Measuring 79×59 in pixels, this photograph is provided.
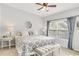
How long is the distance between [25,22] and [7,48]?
0.55 metres

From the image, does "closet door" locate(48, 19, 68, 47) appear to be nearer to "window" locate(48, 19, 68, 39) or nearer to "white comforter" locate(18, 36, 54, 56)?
"window" locate(48, 19, 68, 39)

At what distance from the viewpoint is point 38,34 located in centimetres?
166

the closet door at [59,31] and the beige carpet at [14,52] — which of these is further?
the closet door at [59,31]

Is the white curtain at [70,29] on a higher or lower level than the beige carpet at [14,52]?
higher

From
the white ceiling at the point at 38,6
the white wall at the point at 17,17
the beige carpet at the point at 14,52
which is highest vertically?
the white ceiling at the point at 38,6

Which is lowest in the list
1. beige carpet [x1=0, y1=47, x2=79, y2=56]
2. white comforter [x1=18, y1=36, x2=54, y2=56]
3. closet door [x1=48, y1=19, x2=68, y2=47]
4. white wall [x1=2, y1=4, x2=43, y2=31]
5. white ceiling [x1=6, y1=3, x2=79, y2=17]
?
beige carpet [x1=0, y1=47, x2=79, y2=56]

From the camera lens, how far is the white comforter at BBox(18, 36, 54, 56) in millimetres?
1622

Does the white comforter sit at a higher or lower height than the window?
lower

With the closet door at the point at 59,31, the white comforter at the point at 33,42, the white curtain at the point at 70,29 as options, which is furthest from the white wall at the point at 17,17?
the white curtain at the point at 70,29

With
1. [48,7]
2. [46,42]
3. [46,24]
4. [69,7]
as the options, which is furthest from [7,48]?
[69,7]

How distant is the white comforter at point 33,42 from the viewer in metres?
A: 1.62

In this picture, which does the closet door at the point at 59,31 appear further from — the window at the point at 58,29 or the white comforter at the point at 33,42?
the white comforter at the point at 33,42

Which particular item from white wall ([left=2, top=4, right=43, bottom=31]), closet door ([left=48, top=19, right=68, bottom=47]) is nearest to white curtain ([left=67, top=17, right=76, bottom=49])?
closet door ([left=48, top=19, right=68, bottom=47])

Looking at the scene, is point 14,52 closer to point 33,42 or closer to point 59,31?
point 33,42
